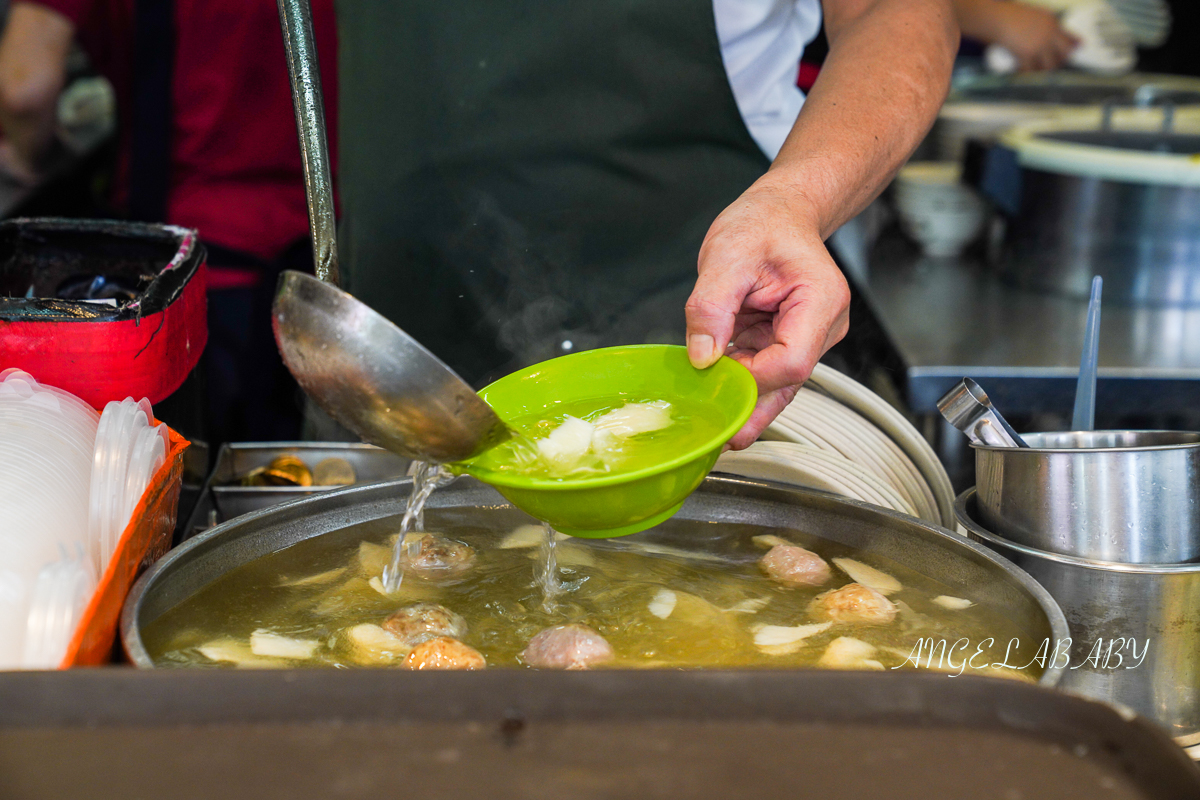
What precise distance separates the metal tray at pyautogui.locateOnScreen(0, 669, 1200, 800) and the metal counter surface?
1.68 meters

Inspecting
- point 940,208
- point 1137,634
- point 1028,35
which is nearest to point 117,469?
point 1137,634

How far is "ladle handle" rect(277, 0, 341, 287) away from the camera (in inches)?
48.4

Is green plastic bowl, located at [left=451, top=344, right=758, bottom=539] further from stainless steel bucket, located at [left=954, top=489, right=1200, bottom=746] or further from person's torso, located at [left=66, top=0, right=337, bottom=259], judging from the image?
person's torso, located at [left=66, top=0, right=337, bottom=259]

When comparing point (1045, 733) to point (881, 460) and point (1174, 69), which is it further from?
point (1174, 69)

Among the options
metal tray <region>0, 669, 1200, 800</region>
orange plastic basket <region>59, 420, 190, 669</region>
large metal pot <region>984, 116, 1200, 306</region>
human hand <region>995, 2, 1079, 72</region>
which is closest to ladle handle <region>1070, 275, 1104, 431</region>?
metal tray <region>0, 669, 1200, 800</region>

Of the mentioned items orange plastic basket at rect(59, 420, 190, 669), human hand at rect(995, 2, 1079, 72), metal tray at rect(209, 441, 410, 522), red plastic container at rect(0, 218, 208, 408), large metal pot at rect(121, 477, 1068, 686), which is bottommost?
metal tray at rect(209, 441, 410, 522)

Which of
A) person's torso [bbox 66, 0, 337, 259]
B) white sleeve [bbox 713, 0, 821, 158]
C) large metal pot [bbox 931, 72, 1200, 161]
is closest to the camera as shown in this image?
white sleeve [bbox 713, 0, 821, 158]

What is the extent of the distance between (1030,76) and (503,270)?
3.78 metres

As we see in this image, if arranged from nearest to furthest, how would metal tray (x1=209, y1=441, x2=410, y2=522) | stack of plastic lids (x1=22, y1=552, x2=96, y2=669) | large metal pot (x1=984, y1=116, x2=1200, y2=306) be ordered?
stack of plastic lids (x1=22, y1=552, x2=96, y2=669) < metal tray (x1=209, y1=441, x2=410, y2=522) < large metal pot (x1=984, y1=116, x2=1200, y2=306)

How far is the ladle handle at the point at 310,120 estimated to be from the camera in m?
1.23

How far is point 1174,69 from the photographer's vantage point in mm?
6090

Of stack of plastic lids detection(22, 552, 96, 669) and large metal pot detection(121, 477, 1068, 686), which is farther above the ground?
stack of plastic lids detection(22, 552, 96, 669)

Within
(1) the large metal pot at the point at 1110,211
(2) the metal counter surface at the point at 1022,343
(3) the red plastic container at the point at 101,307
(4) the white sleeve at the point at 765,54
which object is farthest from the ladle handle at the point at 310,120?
(1) the large metal pot at the point at 1110,211

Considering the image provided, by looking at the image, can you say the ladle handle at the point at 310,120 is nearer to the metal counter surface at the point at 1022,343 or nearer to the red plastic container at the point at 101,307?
the red plastic container at the point at 101,307
